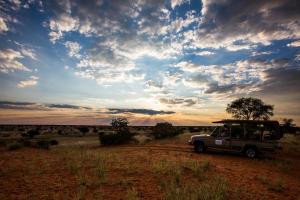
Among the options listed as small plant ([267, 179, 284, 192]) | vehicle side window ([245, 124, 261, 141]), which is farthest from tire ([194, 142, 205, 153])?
small plant ([267, 179, 284, 192])

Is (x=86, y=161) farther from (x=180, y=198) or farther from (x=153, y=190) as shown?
(x=180, y=198)

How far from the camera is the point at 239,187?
391 inches

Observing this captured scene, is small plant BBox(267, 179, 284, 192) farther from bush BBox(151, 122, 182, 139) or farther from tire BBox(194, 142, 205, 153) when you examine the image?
bush BBox(151, 122, 182, 139)

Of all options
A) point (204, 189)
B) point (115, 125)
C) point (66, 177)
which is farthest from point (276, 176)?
point (115, 125)

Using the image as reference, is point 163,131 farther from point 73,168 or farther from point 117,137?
point 73,168

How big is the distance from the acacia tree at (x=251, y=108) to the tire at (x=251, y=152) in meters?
38.3

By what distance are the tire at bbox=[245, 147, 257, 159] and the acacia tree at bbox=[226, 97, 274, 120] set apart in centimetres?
3827

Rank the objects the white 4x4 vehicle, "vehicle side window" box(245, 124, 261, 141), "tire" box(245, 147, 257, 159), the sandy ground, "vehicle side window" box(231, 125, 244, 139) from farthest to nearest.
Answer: "vehicle side window" box(231, 125, 244, 139) < "vehicle side window" box(245, 124, 261, 141) < "tire" box(245, 147, 257, 159) < the white 4x4 vehicle < the sandy ground

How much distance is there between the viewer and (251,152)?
1741 centimetres

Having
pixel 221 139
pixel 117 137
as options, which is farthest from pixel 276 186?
pixel 117 137

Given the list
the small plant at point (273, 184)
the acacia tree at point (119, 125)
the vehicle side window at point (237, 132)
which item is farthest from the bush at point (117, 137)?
the small plant at point (273, 184)

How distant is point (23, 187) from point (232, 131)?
1379 cm

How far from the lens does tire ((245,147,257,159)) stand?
56.7 ft

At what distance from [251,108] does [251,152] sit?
3857cm
